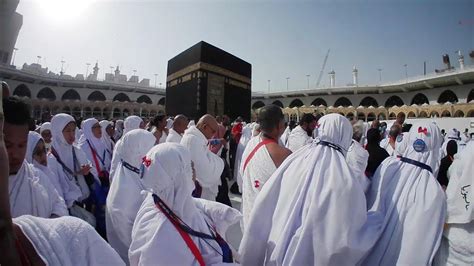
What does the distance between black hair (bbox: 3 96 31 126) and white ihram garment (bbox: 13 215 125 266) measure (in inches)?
15.3

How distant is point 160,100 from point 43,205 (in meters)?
31.2

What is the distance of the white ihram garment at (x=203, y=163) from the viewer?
7.34ft

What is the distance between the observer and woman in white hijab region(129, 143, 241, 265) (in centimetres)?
95

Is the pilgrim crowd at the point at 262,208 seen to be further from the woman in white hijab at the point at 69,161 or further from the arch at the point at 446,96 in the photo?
the arch at the point at 446,96

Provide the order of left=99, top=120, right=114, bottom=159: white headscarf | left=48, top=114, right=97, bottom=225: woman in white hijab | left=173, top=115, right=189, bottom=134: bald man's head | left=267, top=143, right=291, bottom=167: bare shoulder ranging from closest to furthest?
left=267, top=143, right=291, bottom=167: bare shoulder
left=48, top=114, right=97, bottom=225: woman in white hijab
left=173, top=115, right=189, bottom=134: bald man's head
left=99, top=120, right=114, bottom=159: white headscarf

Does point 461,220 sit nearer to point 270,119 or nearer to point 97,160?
point 270,119

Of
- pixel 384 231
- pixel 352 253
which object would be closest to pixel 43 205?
pixel 352 253

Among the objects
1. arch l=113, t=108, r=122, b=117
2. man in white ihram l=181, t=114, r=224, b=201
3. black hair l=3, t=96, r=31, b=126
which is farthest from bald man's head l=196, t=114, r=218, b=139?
arch l=113, t=108, r=122, b=117

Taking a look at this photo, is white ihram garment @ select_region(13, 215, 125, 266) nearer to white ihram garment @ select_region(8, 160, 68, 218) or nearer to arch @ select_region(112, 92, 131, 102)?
white ihram garment @ select_region(8, 160, 68, 218)

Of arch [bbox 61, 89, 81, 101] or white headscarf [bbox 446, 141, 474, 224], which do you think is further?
arch [bbox 61, 89, 81, 101]

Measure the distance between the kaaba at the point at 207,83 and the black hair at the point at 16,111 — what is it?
Result: 11.0m

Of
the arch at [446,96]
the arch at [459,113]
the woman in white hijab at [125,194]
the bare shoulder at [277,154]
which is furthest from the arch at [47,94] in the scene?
the arch at [446,96]

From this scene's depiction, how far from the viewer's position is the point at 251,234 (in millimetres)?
1403

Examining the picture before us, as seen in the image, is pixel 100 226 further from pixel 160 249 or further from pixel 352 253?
pixel 352 253
